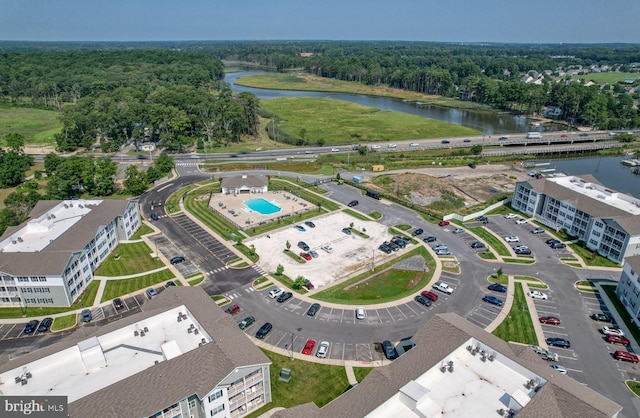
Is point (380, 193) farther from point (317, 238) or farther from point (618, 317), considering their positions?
point (618, 317)

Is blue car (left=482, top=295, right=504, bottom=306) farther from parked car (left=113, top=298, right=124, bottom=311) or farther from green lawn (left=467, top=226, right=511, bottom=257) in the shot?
parked car (left=113, top=298, right=124, bottom=311)

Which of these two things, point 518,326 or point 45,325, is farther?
point 518,326

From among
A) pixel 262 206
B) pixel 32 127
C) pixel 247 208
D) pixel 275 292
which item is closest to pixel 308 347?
pixel 275 292

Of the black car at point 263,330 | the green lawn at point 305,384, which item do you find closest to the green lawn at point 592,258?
the green lawn at point 305,384

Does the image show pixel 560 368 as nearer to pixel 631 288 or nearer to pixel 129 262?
pixel 631 288

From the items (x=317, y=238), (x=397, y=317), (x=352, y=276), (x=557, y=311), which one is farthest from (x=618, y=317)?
(x=317, y=238)

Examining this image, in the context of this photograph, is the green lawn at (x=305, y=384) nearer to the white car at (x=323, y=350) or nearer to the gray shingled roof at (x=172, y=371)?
the white car at (x=323, y=350)

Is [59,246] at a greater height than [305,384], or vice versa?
[59,246]
